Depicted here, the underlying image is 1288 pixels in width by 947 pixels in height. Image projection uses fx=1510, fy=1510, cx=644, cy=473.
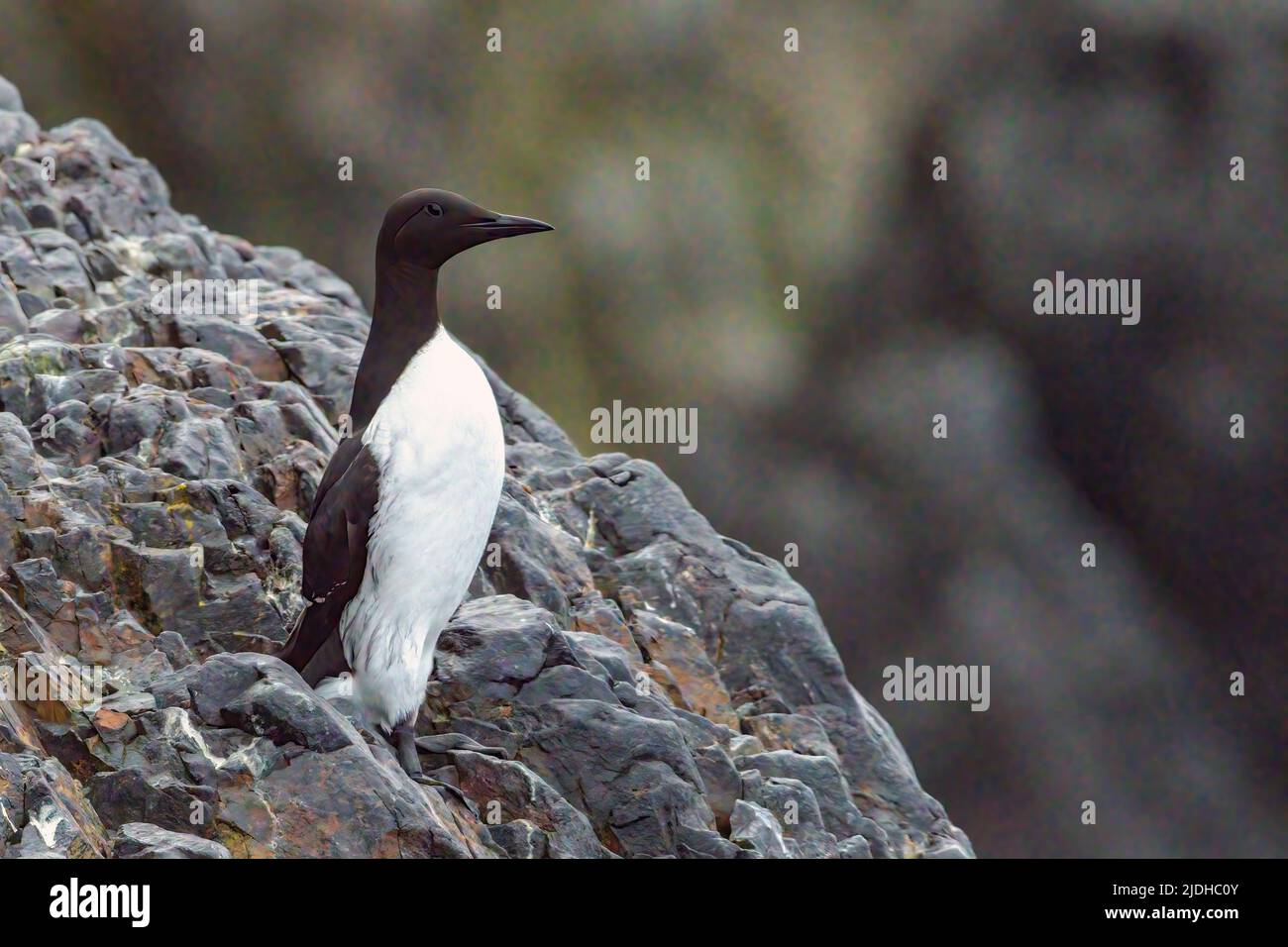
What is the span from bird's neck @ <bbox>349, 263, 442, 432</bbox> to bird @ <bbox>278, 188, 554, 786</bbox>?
0.04ft

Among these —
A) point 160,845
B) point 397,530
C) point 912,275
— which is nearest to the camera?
point 160,845

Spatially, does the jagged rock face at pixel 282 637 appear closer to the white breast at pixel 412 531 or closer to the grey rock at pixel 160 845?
the grey rock at pixel 160 845

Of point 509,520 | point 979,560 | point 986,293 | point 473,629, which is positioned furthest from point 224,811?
point 986,293

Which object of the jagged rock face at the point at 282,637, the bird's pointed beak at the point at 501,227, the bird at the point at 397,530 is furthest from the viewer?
the bird's pointed beak at the point at 501,227

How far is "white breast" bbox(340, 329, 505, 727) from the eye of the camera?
31.1 ft

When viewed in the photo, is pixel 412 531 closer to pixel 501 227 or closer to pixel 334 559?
pixel 334 559

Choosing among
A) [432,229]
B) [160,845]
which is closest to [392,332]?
[432,229]

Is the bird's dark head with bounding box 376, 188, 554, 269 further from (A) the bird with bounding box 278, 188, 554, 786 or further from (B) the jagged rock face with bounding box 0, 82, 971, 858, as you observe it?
(B) the jagged rock face with bounding box 0, 82, 971, 858

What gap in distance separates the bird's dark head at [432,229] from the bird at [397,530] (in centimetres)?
7

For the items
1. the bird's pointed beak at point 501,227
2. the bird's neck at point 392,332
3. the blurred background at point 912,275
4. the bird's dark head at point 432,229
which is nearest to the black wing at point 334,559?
the bird's neck at point 392,332

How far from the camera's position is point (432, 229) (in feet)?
32.6

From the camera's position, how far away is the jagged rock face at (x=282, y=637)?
8555 millimetres

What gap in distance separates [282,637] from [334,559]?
1428 mm

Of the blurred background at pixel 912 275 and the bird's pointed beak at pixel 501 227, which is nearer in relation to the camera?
the bird's pointed beak at pixel 501 227
